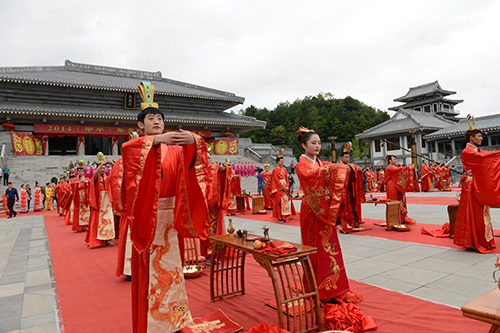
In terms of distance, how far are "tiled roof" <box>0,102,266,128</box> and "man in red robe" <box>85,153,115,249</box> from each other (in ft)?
50.3

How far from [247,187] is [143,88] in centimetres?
1746

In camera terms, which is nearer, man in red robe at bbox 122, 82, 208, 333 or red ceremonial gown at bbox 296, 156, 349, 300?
man in red robe at bbox 122, 82, 208, 333

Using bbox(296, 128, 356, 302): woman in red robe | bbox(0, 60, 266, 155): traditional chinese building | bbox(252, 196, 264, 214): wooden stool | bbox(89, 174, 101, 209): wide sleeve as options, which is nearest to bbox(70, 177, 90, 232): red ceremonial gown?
bbox(89, 174, 101, 209): wide sleeve

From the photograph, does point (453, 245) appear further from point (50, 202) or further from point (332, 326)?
point (50, 202)

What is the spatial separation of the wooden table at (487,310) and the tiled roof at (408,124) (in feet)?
100

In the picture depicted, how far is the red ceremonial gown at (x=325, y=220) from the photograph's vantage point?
2.64m

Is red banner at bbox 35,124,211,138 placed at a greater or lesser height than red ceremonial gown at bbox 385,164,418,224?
greater

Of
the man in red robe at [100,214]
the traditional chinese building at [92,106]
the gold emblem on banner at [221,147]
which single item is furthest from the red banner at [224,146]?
the man in red robe at [100,214]

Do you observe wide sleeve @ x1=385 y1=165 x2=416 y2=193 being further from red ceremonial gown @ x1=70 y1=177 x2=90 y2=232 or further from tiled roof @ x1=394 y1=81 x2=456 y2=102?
tiled roof @ x1=394 y1=81 x2=456 y2=102

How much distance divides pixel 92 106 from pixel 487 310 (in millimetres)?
23910

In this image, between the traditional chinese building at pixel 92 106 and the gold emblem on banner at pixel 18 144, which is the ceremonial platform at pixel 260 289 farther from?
the traditional chinese building at pixel 92 106

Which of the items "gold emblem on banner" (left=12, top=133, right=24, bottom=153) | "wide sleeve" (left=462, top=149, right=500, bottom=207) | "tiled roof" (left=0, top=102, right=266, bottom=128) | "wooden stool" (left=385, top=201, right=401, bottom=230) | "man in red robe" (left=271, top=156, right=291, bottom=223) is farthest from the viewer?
"tiled roof" (left=0, top=102, right=266, bottom=128)

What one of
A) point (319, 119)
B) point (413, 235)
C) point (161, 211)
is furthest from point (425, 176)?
point (319, 119)

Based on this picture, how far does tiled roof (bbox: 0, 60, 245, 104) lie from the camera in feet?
64.5
